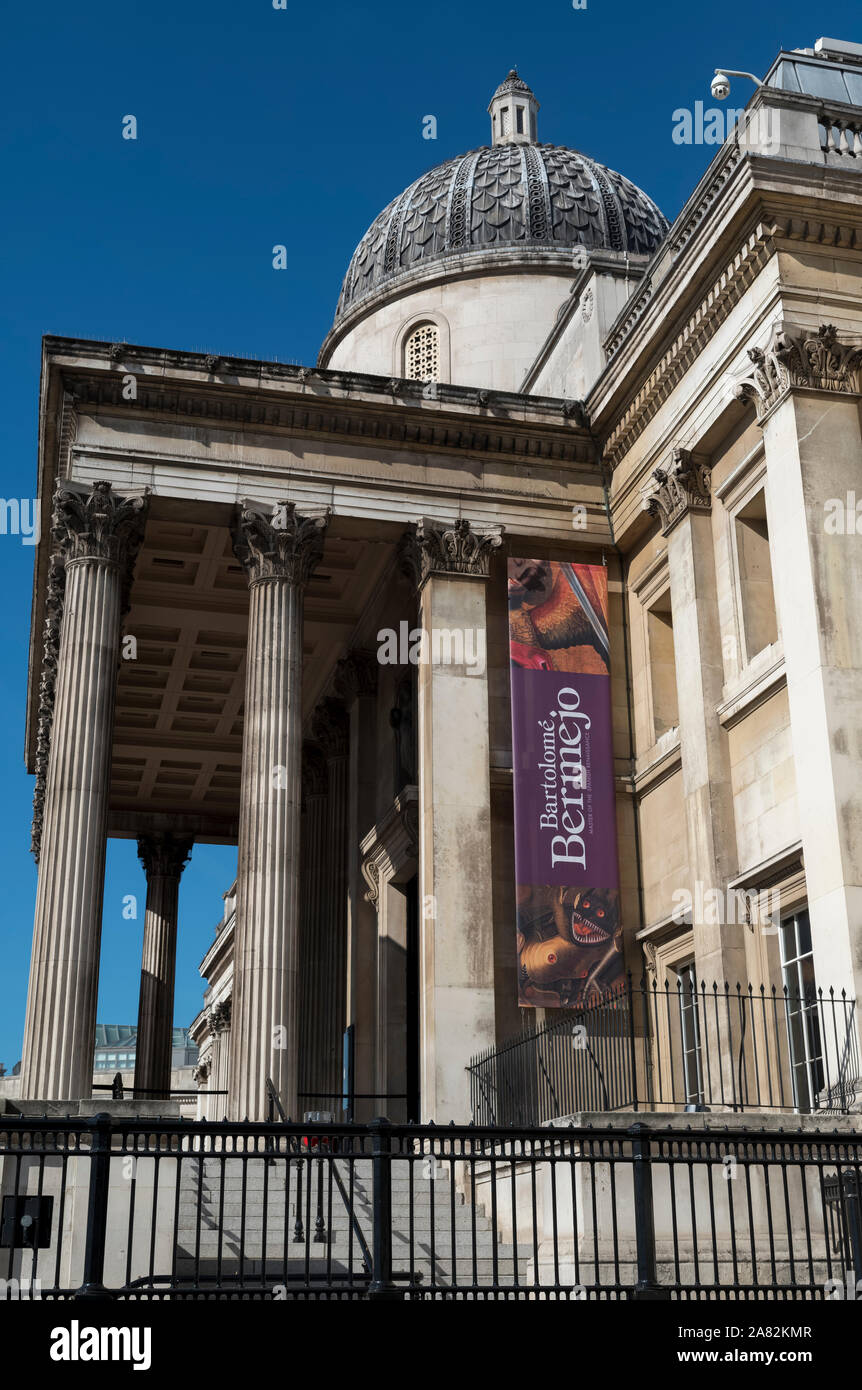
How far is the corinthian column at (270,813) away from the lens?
20.8m

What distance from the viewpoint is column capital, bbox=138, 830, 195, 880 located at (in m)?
39.3

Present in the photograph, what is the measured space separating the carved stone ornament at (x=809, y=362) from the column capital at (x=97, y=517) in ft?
30.8

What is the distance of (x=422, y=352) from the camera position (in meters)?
33.7

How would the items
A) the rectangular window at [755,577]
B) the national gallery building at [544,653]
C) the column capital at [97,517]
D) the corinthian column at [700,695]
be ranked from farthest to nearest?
the column capital at [97,517], the rectangular window at [755,577], the corinthian column at [700,695], the national gallery building at [544,653]

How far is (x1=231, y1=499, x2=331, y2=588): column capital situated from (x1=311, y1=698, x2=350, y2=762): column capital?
8221mm

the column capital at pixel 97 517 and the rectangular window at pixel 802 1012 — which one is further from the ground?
the column capital at pixel 97 517

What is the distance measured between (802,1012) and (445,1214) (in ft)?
15.2

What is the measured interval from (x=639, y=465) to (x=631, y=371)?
145 centimetres

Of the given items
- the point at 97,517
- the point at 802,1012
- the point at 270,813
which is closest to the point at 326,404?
the point at 97,517

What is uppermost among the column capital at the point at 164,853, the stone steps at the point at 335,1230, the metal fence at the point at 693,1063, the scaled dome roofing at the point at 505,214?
the scaled dome roofing at the point at 505,214

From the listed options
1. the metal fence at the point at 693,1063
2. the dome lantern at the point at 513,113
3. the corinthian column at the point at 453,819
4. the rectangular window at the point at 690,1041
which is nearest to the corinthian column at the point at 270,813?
the corinthian column at the point at 453,819

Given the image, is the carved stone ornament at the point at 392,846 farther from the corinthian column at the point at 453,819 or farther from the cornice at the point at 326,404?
the cornice at the point at 326,404
